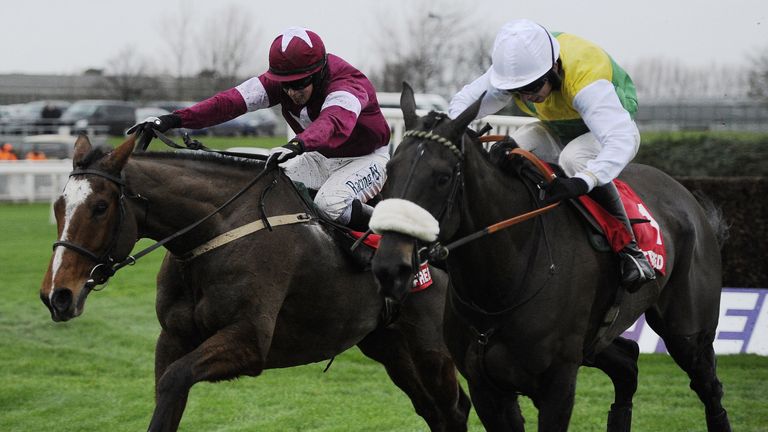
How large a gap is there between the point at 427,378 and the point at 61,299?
228 centimetres

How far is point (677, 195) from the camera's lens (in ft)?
18.4

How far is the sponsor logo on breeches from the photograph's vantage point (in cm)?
537

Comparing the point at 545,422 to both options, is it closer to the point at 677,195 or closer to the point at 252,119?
the point at 677,195

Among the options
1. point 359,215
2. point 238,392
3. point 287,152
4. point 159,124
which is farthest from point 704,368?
point 238,392

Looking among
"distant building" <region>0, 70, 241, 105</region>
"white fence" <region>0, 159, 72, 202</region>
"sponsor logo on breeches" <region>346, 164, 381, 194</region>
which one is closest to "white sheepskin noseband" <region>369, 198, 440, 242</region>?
"sponsor logo on breeches" <region>346, 164, 381, 194</region>

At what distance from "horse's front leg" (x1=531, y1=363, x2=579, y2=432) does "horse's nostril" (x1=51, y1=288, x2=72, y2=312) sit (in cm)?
206

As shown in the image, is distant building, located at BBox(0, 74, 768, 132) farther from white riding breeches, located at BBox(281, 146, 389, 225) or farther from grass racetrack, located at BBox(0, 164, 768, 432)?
white riding breeches, located at BBox(281, 146, 389, 225)

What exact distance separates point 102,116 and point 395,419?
30.4 m

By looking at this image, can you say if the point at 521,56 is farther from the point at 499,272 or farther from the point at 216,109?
the point at 216,109

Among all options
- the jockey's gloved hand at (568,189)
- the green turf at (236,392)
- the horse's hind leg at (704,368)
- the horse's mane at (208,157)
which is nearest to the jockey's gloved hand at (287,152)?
the horse's mane at (208,157)

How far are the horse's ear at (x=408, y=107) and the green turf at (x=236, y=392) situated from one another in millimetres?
3113

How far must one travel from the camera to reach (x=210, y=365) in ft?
14.9

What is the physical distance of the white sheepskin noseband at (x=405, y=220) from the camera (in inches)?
139

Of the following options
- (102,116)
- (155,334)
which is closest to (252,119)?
(102,116)
